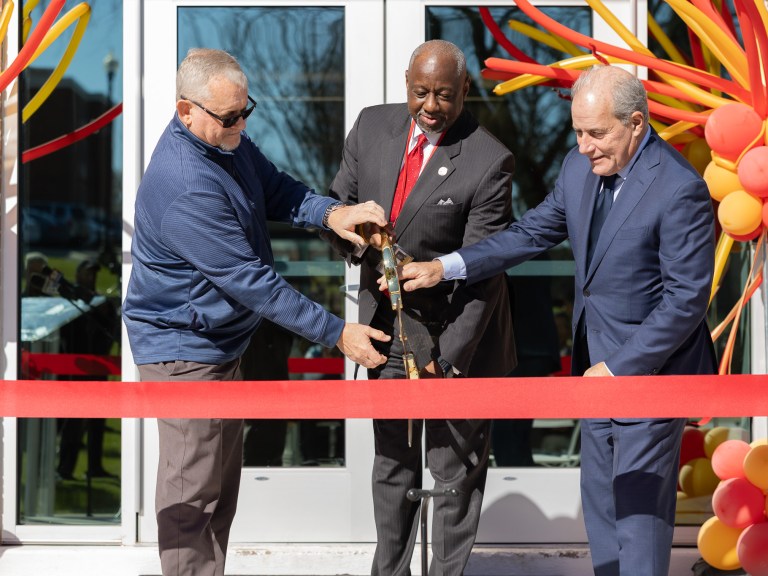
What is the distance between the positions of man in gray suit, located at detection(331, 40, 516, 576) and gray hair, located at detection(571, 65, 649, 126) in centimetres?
53

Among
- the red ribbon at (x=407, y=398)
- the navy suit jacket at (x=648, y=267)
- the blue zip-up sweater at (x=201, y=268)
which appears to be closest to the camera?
the red ribbon at (x=407, y=398)

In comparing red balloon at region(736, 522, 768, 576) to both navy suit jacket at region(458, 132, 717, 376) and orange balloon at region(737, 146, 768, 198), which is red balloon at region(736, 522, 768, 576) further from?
orange balloon at region(737, 146, 768, 198)

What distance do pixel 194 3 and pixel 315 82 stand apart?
0.54 metres

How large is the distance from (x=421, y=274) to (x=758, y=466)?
4.11ft

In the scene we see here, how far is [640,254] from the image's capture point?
9.25 feet

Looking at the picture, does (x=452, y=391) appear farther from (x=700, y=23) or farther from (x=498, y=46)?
(x=498, y=46)

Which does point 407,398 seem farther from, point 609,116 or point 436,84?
point 436,84

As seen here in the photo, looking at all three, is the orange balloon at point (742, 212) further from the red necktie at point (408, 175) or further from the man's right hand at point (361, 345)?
the man's right hand at point (361, 345)

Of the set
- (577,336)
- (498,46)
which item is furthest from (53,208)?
(577,336)

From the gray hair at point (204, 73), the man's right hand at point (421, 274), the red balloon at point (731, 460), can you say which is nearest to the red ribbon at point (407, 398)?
the man's right hand at point (421, 274)

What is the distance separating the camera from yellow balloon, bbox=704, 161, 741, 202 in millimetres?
3453

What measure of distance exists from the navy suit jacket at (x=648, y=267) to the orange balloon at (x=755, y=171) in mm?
553

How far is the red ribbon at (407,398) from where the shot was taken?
2.60 metres

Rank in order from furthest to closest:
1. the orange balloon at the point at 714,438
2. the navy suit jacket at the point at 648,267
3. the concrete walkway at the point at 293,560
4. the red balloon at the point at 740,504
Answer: the orange balloon at the point at 714,438
the concrete walkway at the point at 293,560
the red balloon at the point at 740,504
the navy suit jacket at the point at 648,267
